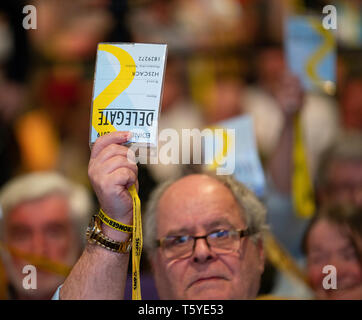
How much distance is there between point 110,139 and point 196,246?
0.67 m

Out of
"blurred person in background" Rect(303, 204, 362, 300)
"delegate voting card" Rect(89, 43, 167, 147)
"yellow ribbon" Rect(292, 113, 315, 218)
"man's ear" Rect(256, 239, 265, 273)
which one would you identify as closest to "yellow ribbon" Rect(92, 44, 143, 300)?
"delegate voting card" Rect(89, 43, 167, 147)

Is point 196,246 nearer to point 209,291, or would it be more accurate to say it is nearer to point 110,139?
point 209,291

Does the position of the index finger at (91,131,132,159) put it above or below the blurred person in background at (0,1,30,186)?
below

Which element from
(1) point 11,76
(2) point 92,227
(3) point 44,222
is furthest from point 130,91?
(1) point 11,76

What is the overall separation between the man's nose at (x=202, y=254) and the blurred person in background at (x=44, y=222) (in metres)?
0.89

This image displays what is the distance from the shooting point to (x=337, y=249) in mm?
3115

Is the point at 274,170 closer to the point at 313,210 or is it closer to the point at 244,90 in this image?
the point at 313,210

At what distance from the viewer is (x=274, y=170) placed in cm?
389

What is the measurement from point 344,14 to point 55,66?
78.7 inches

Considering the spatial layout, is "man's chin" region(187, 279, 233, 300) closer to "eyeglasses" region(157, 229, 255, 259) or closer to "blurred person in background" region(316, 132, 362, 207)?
"eyeglasses" region(157, 229, 255, 259)

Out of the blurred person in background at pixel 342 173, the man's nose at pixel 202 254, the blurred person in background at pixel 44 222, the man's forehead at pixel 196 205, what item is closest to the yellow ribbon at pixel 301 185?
the blurred person in background at pixel 342 173

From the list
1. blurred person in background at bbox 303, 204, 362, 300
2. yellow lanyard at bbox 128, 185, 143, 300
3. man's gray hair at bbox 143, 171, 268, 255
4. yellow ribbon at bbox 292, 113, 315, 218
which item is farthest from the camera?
yellow ribbon at bbox 292, 113, 315, 218

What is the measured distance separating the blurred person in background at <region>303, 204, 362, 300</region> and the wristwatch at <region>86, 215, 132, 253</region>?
1.10m

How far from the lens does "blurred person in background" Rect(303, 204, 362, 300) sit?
3.02 m
